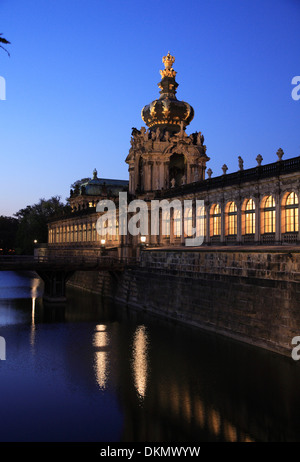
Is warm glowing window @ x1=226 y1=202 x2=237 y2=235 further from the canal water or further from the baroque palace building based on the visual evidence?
the canal water

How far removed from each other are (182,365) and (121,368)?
3.26 meters

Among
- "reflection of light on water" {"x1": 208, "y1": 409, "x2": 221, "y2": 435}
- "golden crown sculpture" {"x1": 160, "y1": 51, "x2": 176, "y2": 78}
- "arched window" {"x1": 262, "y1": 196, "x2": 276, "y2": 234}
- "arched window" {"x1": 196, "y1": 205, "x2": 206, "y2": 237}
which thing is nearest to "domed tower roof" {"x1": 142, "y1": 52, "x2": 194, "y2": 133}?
"golden crown sculpture" {"x1": 160, "y1": 51, "x2": 176, "y2": 78}

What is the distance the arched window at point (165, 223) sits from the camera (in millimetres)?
63500

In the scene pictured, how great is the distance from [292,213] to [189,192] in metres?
17.8

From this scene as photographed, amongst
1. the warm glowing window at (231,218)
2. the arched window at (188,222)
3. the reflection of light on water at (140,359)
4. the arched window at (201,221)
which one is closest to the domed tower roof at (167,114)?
the arched window at (188,222)

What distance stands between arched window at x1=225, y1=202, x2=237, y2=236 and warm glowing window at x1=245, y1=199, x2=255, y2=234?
2.09 metres

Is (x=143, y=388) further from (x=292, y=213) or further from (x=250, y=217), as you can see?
(x=250, y=217)

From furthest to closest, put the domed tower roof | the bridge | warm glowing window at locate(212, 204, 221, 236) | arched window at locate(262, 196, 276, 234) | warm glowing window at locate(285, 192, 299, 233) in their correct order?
the domed tower roof → warm glowing window at locate(212, 204, 221, 236) → the bridge → arched window at locate(262, 196, 276, 234) → warm glowing window at locate(285, 192, 299, 233)

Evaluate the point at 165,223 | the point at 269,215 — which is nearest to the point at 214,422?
the point at 269,215

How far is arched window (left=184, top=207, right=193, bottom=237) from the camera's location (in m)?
58.2

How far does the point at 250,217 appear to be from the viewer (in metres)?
47.7
